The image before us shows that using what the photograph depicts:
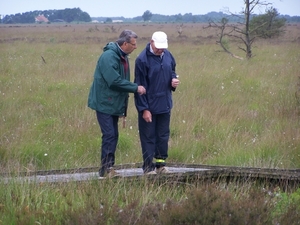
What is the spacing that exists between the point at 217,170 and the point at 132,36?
1754 mm

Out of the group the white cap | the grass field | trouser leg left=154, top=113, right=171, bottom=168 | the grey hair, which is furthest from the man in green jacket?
the grass field

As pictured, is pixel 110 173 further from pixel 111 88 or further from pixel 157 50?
pixel 157 50

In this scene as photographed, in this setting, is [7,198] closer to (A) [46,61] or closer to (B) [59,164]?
(B) [59,164]

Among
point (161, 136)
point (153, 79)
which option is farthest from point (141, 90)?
point (161, 136)

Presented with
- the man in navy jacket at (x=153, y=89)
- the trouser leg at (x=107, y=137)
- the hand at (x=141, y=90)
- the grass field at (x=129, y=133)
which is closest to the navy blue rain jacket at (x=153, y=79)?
the man in navy jacket at (x=153, y=89)

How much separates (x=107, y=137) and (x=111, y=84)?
0.64 meters

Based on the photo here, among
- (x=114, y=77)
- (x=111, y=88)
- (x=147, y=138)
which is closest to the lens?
(x=114, y=77)

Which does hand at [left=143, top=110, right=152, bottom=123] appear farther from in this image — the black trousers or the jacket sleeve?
the jacket sleeve

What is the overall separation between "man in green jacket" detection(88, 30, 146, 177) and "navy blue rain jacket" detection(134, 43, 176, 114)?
0.15 meters

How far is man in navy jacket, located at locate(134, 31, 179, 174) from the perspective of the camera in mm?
5750

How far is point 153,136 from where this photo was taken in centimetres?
607

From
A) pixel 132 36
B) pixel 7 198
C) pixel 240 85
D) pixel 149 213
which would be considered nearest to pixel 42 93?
pixel 240 85

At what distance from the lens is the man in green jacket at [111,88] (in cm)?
561

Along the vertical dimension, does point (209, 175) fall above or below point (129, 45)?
below
